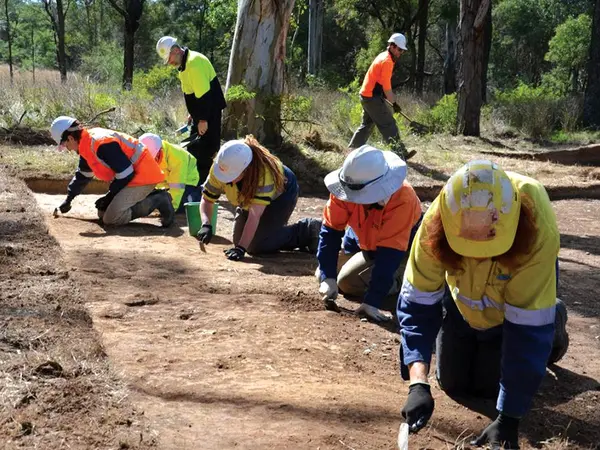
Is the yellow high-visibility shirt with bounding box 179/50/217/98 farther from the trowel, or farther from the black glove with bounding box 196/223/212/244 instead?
the trowel

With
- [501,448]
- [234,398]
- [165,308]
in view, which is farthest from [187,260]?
[501,448]

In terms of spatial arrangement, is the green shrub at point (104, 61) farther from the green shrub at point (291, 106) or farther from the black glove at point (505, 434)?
the black glove at point (505, 434)

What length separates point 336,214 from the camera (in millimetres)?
4902

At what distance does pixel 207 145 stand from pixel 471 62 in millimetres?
7795

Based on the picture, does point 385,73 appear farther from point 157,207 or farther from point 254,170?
point 254,170

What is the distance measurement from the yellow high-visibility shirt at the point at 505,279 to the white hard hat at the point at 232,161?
2.82 m

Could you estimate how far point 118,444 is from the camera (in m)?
2.81

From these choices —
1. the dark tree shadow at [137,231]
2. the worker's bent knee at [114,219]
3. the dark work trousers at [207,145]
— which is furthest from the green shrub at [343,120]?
the worker's bent knee at [114,219]

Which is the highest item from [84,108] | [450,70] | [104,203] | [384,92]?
[450,70]

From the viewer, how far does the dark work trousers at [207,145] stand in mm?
9094

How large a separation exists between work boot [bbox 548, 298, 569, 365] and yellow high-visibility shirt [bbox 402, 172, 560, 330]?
59 cm

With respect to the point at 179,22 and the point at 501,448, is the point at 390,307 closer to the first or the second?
the point at 501,448

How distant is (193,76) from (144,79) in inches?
422

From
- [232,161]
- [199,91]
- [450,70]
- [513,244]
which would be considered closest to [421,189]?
[199,91]
